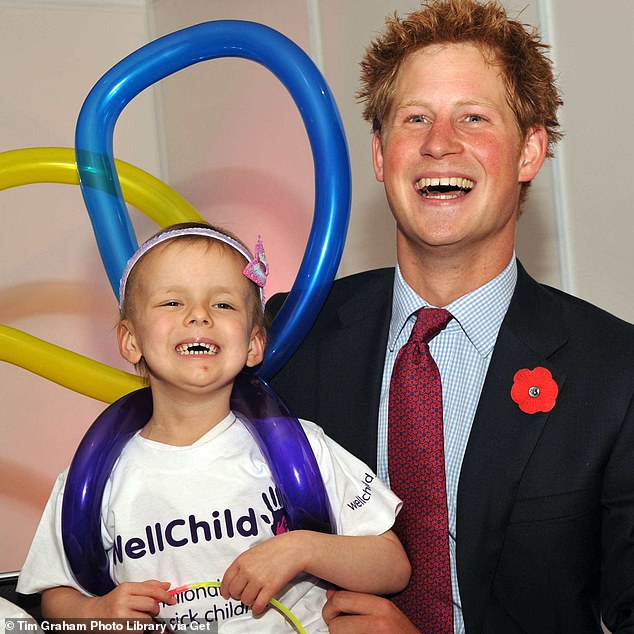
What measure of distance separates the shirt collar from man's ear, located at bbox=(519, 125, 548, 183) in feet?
0.58

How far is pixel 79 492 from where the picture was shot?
5.40ft

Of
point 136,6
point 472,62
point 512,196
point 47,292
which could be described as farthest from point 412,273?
point 136,6

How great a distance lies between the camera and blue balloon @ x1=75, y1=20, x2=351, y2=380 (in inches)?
77.2

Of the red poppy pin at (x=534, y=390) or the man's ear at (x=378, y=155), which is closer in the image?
the red poppy pin at (x=534, y=390)

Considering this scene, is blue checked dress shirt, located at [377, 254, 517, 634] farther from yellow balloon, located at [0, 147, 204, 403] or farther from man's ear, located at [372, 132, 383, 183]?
yellow balloon, located at [0, 147, 204, 403]

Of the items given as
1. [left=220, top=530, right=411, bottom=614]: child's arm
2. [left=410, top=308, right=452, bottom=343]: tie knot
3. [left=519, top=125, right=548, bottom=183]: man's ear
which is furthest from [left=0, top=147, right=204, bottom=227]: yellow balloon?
[left=220, top=530, right=411, bottom=614]: child's arm

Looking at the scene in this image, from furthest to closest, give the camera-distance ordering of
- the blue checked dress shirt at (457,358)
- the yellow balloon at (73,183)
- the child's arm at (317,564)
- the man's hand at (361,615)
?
the yellow balloon at (73,183) < the blue checked dress shirt at (457,358) < the man's hand at (361,615) < the child's arm at (317,564)

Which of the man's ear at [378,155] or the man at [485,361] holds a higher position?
the man's ear at [378,155]

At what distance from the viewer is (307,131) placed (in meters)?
1.97

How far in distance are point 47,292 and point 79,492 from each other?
124 inches

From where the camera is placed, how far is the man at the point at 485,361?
1789 mm

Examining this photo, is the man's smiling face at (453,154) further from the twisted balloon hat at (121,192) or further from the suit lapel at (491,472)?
the suit lapel at (491,472)

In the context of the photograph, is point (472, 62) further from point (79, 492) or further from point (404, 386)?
point (79, 492)

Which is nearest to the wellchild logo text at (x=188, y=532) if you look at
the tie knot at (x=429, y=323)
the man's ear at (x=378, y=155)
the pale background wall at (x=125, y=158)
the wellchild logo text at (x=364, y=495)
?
the wellchild logo text at (x=364, y=495)
